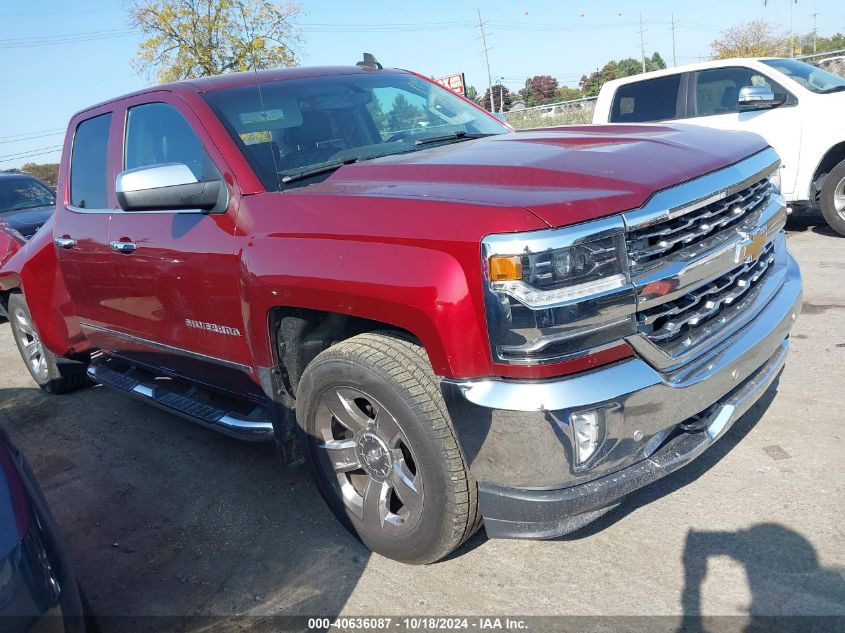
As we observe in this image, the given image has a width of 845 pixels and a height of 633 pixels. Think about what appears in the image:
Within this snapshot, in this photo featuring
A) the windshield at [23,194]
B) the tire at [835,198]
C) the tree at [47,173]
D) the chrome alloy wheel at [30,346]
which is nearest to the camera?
the chrome alloy wheel at [30,346]

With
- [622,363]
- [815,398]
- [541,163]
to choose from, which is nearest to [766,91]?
[815,398]

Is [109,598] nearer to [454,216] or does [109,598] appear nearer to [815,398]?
[454,216]

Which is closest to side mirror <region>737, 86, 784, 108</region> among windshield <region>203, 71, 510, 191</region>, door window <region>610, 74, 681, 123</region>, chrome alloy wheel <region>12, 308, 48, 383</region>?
door window <region>610, 74, 681, 123</region>

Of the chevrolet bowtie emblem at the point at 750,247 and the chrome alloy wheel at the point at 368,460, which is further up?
the chevrolet bowtie emblem at the point at 750,247

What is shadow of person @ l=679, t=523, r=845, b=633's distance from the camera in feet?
7.65

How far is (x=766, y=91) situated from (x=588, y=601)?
5873 millimetres

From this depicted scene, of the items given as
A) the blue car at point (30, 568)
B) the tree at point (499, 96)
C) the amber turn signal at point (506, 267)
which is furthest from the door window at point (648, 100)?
the tree at point (499, 96)

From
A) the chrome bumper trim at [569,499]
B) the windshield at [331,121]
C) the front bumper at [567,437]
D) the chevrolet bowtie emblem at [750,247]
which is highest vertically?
the windshield at [331,121]

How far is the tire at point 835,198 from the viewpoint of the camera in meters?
7.20

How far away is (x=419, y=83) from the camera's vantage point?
4234 mm

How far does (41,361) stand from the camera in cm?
577

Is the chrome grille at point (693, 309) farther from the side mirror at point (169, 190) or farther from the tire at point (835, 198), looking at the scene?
the tire at point (835, 198)

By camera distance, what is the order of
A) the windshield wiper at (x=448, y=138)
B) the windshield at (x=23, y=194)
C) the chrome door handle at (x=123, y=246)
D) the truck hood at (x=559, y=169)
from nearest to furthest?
the truck hood at (x=559, y=169) → the windshield wiper at (x=448, y=138) → the chrome door handle at (x=123, y=246) → the windshield at (x=23, y=194)

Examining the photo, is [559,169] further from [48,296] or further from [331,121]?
[48,296]
